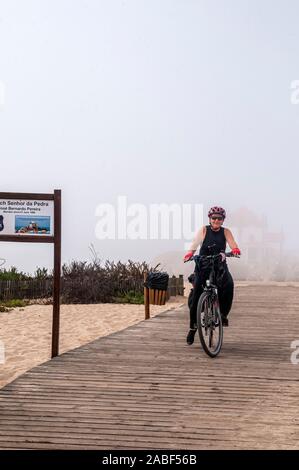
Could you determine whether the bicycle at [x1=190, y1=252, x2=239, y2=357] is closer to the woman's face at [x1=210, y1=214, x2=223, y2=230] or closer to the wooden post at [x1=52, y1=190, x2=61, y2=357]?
the woman's face at [x1=210, y1=214, x2=223, y2=230]

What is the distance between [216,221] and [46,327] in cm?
932

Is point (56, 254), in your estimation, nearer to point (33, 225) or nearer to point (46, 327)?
point (33, 225)

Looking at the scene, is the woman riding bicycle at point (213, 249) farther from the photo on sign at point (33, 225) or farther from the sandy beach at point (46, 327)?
the sandy beach at point (46, 327)

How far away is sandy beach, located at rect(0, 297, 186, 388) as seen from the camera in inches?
508

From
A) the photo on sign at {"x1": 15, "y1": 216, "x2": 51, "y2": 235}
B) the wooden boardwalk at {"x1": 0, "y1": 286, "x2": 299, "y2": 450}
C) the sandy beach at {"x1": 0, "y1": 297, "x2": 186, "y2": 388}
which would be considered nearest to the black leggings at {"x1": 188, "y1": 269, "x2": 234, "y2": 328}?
the wooden boardwalk at {"x1": 0, "y1": 286, "x2": 299, "y2": 450}

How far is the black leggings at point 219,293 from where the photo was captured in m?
10.5

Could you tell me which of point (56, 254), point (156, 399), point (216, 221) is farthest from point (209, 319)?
point (156, 399)

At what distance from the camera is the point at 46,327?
1884cm

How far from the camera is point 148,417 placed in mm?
7082

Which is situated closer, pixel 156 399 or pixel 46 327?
pixel 156 399

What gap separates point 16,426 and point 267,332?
8025 millimetres

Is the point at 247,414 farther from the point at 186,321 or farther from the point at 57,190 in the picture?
the point at 186,321

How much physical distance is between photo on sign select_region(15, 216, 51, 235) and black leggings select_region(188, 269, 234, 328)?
2.17 metres
